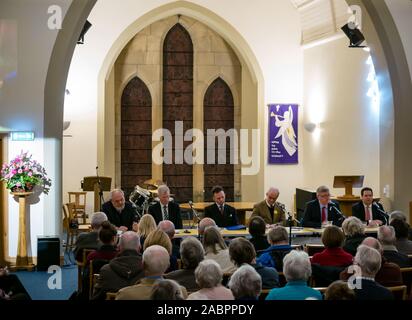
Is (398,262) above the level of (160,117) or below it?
below

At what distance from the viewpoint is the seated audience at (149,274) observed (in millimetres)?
4918

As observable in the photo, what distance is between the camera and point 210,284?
15.5 ft

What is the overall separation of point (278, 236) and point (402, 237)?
1573 mm

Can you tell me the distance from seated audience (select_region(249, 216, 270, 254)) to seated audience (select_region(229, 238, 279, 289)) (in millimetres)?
1733

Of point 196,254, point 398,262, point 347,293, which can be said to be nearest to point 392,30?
point 398,262

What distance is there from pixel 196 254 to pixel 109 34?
11.6 metres

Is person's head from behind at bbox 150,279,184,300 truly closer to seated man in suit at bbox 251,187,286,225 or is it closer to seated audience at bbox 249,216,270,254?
seated audience at bbox 249,216,270,254

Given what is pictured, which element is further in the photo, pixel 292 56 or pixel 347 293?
pixel 292 56

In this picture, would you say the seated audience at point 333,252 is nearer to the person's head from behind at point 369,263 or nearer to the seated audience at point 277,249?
the seated audience at point 277,249

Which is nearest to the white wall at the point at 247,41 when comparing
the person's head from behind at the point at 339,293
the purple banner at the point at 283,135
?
the purple banner at the point at 283,135

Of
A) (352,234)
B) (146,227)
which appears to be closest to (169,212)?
(146,227)

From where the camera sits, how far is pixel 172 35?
18.0 metres
